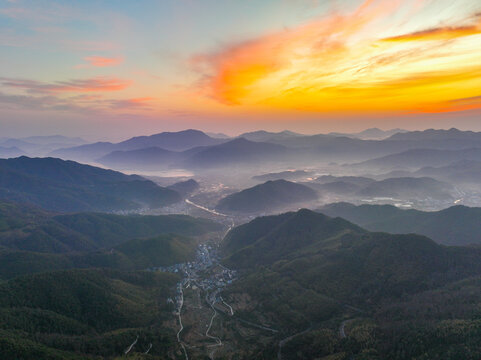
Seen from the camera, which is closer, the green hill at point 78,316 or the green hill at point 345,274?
the green hill at point 78,316

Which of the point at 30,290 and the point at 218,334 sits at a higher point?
the point at 30,290

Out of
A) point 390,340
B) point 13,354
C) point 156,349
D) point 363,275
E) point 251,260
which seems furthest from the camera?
point 251,260

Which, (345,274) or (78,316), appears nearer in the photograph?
(78,316)

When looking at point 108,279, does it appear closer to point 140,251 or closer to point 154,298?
point 154,298

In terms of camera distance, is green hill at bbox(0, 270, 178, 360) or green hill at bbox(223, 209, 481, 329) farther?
green hill at bbox(223, 209, 481, 329)

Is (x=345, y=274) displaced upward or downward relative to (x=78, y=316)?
upward

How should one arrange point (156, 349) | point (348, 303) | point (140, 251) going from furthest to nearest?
point (140, 251)
point (348, 303)
point (156, 349)

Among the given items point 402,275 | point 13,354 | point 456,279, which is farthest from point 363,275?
point 13,354

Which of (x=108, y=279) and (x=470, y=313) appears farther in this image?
(x=108, y=279)

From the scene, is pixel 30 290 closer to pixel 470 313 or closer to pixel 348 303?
pixel 348 303

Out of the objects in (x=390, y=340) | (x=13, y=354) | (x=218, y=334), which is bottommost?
(x=218, y=334)
